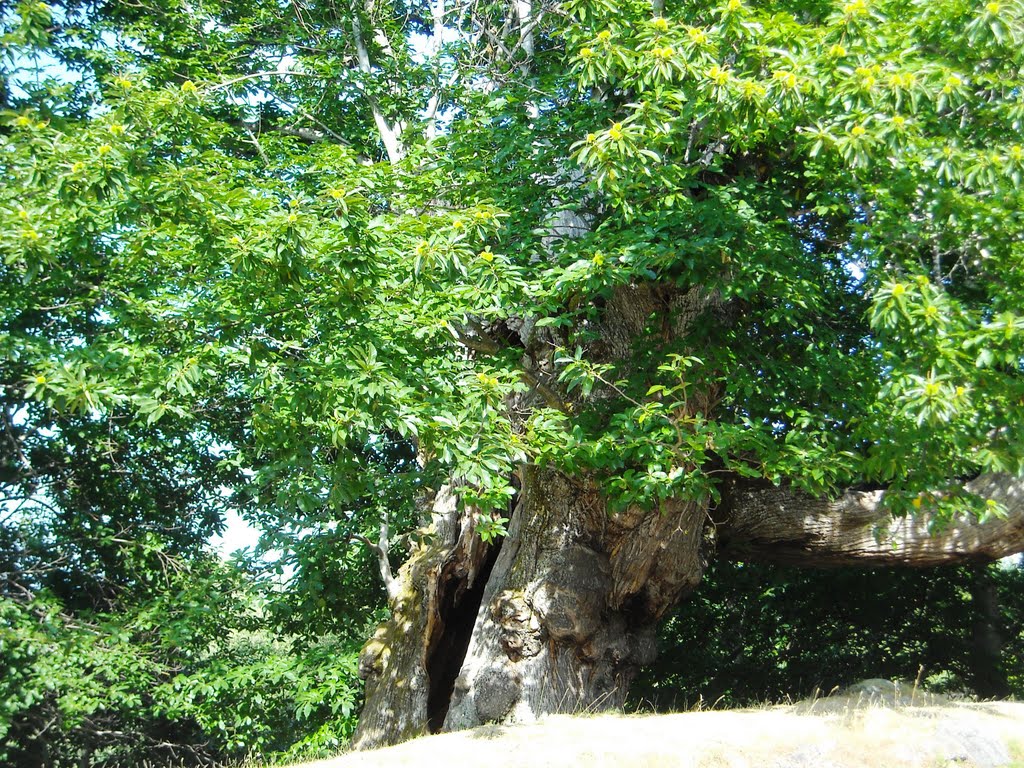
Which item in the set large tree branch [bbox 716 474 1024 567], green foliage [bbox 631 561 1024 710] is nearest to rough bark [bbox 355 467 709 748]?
large tree branch [bbox 716 474 1024 567]

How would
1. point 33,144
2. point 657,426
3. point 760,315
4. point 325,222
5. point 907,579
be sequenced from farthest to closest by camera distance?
point 907,579 → point 760,315 → point 657,426 → point 325,222 → point 33,144

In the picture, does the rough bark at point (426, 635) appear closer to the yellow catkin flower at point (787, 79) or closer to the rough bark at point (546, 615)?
the rough bark at point (546, 615)

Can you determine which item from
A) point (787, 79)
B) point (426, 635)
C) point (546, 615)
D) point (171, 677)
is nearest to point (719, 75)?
point (787, 79)

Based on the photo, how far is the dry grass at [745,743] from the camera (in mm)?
6320

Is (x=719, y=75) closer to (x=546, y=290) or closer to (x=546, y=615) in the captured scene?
(x=546, y=290)

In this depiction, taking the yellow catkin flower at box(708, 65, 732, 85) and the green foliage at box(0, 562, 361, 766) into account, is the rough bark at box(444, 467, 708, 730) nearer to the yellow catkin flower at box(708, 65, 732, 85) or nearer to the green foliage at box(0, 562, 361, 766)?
the green foliage at box(0, 562, 361, 766)

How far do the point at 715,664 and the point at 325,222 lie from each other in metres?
11.2

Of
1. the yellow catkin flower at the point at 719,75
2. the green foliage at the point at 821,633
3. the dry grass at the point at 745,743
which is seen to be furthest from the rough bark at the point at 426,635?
the yellow catkin flower at the point at 719,75

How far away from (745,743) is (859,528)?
407 cm

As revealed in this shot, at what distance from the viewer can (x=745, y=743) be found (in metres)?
6.53

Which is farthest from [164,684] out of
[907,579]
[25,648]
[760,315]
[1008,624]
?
[1008,624]

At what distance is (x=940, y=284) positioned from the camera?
670cm

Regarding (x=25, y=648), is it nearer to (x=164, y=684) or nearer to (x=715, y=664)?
(x=164, y=684)

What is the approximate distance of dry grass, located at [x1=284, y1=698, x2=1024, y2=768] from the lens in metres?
6.32
